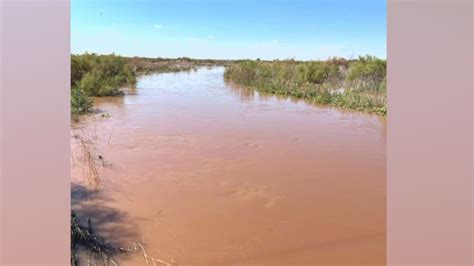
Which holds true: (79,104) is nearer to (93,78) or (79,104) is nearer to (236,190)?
(93,78)

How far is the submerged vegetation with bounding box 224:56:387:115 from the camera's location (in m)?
7.97

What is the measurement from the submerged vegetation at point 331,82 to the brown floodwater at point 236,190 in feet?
6.84

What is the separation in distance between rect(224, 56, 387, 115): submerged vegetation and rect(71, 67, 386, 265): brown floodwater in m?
2.09

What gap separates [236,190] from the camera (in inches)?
125

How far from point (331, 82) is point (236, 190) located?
25.4 ft

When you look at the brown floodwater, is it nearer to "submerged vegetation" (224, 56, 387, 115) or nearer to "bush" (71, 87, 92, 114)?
"bush" (71, 87, 92, 114)

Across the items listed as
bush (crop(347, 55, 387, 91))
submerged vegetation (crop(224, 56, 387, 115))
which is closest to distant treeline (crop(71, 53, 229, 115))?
submerged vegetation (crop(224, 56, 387, 115))

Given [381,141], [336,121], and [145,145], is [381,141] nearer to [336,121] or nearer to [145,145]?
[336,121]

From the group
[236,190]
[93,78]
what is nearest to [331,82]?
[93,78]

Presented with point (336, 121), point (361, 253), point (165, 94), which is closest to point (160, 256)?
point (361, 253)

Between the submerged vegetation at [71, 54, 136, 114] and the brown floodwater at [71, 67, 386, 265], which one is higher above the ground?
the submerged vegetation at [71, 54, 136, 114]

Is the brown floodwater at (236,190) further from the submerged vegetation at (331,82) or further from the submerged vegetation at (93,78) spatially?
the submerged vegetation at (331,82)

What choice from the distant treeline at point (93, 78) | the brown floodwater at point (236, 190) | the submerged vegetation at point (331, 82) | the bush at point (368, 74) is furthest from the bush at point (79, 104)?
the bush at point (368, 74)

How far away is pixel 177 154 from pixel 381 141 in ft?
7.75
